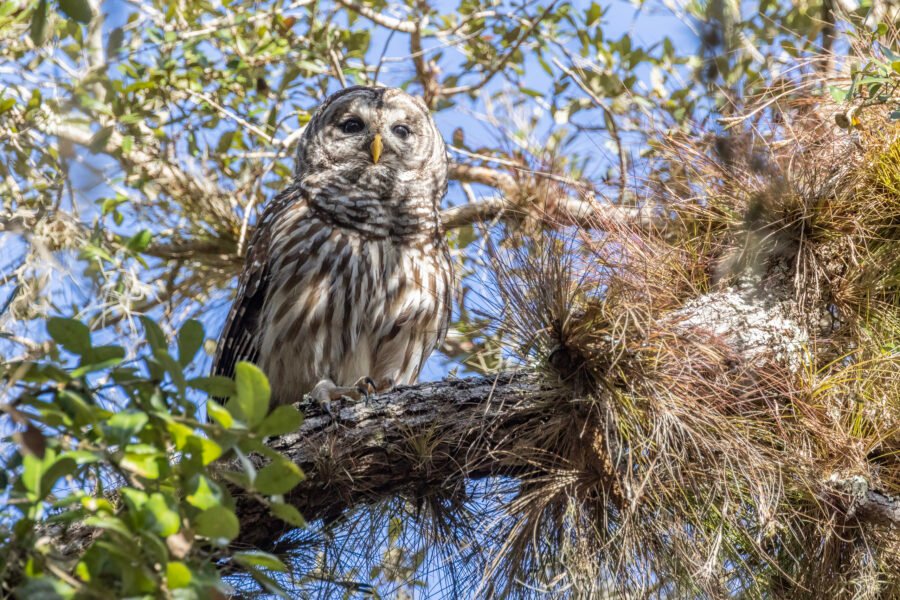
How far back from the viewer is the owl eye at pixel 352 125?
15.1 feet

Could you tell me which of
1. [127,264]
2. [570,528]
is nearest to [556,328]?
[570,528]

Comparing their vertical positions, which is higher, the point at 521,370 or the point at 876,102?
the point at 876,102

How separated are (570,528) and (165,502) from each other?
1.33 meters

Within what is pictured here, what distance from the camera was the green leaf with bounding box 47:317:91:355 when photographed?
1695 millimetres

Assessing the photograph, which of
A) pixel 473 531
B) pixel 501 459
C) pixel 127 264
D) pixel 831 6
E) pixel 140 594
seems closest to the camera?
pixel 140 594

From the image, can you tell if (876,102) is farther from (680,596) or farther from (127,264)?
(127,264)

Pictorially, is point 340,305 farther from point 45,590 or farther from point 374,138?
point 45,590

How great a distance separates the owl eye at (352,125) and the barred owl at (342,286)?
0.32 m

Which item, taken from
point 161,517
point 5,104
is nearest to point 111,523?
point 161,517

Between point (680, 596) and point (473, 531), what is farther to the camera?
point (473, 531)

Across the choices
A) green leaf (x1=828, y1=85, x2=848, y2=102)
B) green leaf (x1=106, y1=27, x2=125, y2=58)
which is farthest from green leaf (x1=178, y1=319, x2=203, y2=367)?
green leaf (x1=828, y1=85, x2=848, y2=102)

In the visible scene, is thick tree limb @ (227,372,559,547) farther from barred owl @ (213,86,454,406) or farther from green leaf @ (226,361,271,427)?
green leaf @ (226,361,271,427)

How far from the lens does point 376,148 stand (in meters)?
4.43

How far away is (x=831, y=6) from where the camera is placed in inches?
132
